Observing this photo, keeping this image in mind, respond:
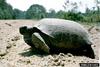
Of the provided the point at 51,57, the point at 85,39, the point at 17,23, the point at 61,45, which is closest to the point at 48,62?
the point at 51,57

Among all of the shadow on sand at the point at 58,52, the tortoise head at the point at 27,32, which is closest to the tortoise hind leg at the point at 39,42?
the shadow on sand at the point at 58,52

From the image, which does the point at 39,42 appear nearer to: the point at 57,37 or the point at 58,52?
the point at 57,37

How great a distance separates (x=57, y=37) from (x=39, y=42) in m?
0.43

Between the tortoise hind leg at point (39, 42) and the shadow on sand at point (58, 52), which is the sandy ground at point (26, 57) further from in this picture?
the tortoise hind leg at point (39, 42)

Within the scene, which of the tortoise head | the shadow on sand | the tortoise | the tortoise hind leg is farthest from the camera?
the tortoise head

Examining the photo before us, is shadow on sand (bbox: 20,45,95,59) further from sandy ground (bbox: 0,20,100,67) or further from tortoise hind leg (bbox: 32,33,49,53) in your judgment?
tortoise hind leg (bbox: 32,33,49,53)

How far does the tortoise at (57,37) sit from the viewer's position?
6828 mm

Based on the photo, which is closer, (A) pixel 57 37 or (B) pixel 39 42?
(B) pixel 39 42

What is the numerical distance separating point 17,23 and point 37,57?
5.22m

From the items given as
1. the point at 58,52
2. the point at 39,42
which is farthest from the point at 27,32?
the point at 58,52

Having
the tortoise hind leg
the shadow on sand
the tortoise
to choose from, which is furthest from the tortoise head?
the tortoise hind leg

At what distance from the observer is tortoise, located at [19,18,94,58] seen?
6.83 metres

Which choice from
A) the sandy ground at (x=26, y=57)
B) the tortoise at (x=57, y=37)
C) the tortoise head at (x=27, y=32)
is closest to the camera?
the sandy ground at (x=26, y=57)

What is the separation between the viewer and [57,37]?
686 cm
